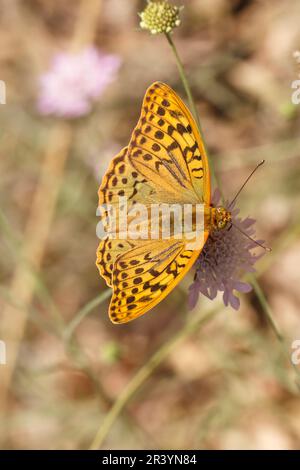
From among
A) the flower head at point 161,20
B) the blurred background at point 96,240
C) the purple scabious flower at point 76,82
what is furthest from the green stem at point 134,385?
the purple scabious flower at point 76,82

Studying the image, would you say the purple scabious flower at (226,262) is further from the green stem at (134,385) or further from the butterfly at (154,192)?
the green stem at (134,385)

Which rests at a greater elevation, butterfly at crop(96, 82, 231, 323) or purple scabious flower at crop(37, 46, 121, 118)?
purple scabious flower at crop(37, 46, 121, 118)

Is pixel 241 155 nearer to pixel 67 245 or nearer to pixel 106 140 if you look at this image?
pixel 106 140

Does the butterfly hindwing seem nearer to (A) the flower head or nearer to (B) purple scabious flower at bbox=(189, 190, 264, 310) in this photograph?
(B) purple scabious flower at bbox=(189, 190, 264, 310)

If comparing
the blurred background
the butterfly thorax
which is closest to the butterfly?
the butterfly thorax

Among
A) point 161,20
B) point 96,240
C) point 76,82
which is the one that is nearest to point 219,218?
point 161,20

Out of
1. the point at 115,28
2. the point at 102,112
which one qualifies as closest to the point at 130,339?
the point at 102,112
